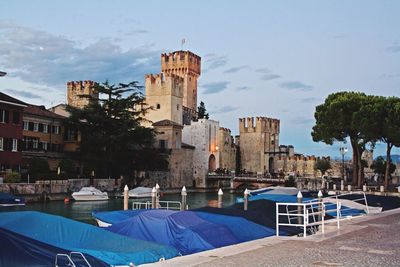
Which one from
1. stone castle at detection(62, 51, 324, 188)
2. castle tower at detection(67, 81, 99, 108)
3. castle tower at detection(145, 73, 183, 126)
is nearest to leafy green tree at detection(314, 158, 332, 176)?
stone castle at detection(62, 51, 324, 188)

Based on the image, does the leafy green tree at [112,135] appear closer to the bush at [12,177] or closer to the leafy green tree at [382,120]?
the bush at [12,177]

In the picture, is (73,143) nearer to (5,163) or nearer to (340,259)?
(5,163)

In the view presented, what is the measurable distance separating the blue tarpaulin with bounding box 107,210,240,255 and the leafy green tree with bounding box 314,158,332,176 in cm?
8176

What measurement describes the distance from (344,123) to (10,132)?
112ft

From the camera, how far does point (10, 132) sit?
47.8 meters

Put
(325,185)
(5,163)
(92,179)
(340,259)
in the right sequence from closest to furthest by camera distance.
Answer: (340,259) → (5,163) → (92,179) → (325,185)

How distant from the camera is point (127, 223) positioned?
17.0m

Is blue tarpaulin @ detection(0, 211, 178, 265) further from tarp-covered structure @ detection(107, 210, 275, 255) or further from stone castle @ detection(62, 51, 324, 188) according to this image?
stone castle @ detection(62, 51, 324, 188)

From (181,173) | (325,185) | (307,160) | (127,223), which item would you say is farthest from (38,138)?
(307,160)

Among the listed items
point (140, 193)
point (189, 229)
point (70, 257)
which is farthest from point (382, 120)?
point (70, 257)

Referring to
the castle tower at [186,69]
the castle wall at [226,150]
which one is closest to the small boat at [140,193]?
the castle wall at [226,150]

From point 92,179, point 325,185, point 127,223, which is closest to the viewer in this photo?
point 127,223

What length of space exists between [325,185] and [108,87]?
97.0 ft

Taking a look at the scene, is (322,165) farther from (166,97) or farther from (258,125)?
(166,97)
